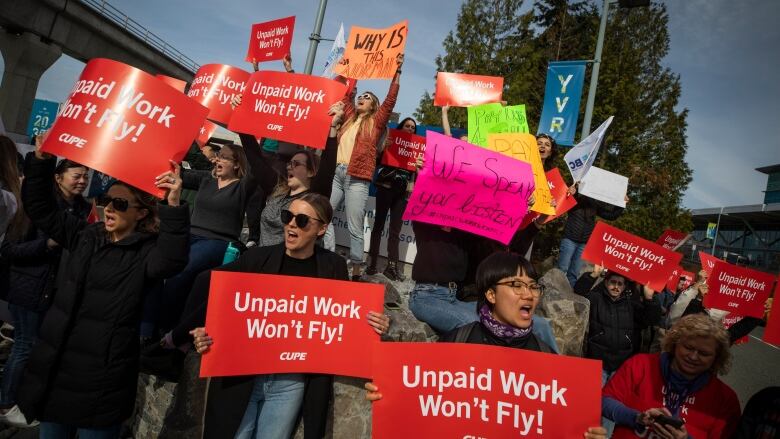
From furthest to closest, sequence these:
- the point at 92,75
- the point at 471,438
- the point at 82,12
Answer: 1. the point at 82,12
2. the point at 92,75
3. the point at 471,438

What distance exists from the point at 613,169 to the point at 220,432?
13.1 m

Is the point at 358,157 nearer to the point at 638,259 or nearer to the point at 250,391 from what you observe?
the point at 250,391

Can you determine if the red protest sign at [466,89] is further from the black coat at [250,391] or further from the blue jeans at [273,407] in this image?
the blue jeans at [273,407]

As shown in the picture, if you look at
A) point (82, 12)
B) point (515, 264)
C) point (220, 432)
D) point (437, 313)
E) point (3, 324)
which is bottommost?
point (3, 324)

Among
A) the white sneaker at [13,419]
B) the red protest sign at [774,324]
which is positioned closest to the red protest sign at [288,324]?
the red protest sign at [774,324]

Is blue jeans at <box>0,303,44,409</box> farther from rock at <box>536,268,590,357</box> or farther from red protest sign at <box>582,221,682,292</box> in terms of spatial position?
red protest sign at <box>582,221,682,292</box>

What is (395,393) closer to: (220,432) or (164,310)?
(220,432)

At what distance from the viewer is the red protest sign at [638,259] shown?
441 cm

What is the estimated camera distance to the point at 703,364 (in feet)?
7.48

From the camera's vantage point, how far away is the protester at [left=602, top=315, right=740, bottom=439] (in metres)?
2.20

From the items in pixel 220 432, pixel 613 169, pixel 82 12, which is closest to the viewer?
pixel 220 432

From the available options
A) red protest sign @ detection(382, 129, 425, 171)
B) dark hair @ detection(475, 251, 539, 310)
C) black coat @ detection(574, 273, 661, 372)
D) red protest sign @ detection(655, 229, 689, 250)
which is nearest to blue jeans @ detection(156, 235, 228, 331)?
dark hair @ detection(475, 251, 539, 310)

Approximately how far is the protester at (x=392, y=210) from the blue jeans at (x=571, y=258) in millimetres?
2715

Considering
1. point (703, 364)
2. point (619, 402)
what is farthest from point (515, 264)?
point (703, 364)
